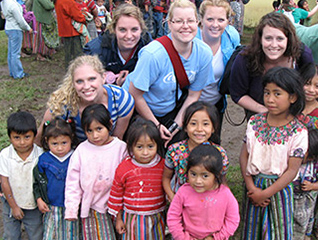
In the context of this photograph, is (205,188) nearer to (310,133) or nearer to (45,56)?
(310,133)

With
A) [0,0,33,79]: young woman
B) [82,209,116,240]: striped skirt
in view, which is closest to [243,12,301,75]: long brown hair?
[82,209,116,240]: striped skirt

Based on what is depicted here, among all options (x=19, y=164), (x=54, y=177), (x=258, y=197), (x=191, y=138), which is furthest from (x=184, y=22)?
(x=19, y=164)

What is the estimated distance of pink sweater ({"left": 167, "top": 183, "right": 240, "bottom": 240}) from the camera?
2.28 meters

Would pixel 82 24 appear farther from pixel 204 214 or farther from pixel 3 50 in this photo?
pixel 204 214

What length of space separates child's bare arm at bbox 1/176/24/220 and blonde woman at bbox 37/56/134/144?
1.38ft

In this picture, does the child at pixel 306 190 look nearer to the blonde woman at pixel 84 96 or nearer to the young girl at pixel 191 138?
the young girl at pixel 191 138

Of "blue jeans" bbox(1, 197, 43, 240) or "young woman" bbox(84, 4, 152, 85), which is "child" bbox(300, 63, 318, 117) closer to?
"young woman" bbox(84, 4, 152, 85)

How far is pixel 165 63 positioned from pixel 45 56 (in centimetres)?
710

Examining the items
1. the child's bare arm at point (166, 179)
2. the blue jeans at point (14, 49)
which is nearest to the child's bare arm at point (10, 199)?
the child's bare arm at point (166, 179)

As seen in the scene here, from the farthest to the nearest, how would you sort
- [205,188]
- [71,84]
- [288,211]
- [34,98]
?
[34,98], [71,84], [288,211], [205,188]

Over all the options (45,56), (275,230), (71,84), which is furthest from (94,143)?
(45,56)

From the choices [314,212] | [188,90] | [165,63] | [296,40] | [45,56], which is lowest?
[314,212]

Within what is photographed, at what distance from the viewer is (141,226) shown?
2.55 m

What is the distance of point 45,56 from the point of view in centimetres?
903
